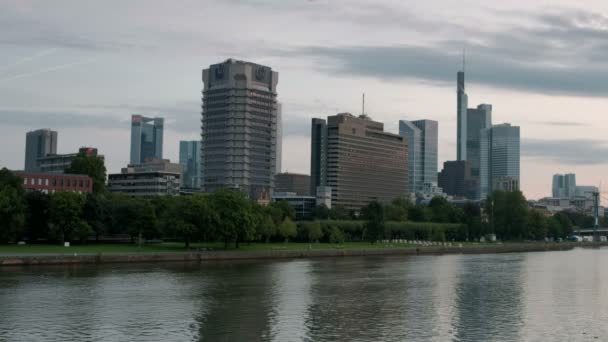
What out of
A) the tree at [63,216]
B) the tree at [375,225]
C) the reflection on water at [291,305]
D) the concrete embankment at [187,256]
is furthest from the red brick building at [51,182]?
the reflection on water at [291,305]

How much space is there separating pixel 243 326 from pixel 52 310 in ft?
54.9

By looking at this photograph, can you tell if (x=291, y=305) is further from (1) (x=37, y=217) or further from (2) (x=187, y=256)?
(1) (x=37, y=217)

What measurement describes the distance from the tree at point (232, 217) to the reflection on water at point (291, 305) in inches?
927

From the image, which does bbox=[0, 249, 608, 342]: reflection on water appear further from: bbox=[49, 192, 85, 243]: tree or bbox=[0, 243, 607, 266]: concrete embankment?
bbox=[49, 192, 85, 243]: tree

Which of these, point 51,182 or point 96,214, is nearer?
point 96,214

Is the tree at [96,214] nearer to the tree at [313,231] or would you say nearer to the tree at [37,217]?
the tree at [37,217]

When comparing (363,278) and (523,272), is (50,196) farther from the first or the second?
(523,272)

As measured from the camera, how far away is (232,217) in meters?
128

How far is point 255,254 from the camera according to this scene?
128m

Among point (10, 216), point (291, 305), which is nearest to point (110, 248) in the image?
point (10, 216)

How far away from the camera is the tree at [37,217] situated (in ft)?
413

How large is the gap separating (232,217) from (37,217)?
32.6 metres

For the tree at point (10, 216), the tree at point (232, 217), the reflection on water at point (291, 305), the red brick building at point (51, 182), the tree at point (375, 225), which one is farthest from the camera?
the red brick building at point (51, 182)

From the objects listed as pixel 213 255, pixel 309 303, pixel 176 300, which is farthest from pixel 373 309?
pixel 213 255
